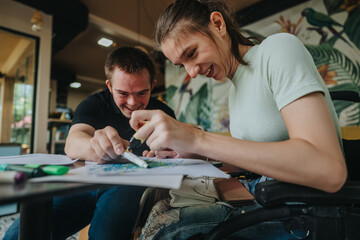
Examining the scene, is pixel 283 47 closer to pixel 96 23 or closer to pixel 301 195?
pixel 301 195

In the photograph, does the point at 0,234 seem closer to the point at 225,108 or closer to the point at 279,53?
the point at 279,53

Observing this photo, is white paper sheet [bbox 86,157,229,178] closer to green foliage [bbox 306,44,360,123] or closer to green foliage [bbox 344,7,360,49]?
green foliage [bbox 306,44,360,123]

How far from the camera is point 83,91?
9.95m

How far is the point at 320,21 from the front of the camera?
2885 millimetres

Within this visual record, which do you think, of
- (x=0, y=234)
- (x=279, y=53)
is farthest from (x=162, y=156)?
(x=0, y=234)

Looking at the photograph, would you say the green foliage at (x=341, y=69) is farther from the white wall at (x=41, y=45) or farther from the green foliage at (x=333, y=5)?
the white wall at (x=41, y=45)

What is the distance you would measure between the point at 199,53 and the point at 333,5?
2976 millimetres

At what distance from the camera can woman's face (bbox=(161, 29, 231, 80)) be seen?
81 centimetres

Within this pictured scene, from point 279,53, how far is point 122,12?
13.9ft

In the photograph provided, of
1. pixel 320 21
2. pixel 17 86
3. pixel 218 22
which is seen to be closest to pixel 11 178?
pixel 218 22

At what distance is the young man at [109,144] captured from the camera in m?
0.74

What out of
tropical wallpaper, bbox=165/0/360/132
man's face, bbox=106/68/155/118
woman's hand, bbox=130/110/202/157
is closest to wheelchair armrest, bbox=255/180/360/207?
woman's hand, bbox=130/110/202/157

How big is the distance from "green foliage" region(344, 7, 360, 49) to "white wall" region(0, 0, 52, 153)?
4512 mm

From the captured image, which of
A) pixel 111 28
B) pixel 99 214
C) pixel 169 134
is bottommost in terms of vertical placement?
pixel 99 214
